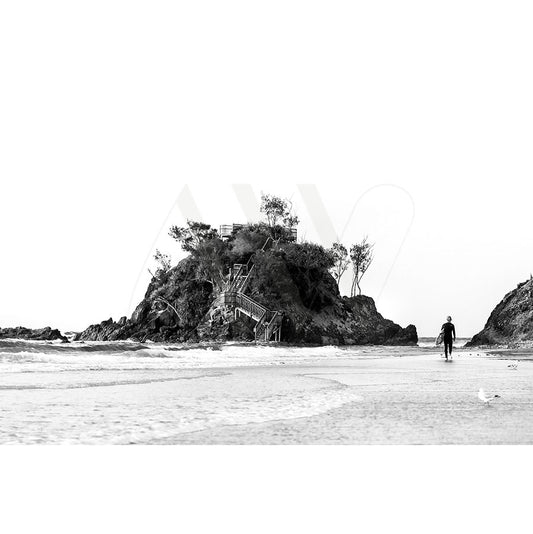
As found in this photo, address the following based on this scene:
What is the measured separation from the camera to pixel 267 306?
46.8 meters

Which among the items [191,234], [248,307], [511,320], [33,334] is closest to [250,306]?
[248,307]

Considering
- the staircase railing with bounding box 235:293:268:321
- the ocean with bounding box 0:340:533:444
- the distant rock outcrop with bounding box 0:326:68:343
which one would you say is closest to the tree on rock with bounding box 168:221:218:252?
the staircase railing with bounding box 235:293:268:321

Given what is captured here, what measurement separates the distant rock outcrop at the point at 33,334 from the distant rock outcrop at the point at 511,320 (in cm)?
2511

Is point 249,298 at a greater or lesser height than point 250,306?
greater

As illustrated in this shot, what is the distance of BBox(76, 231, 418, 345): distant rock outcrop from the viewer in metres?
46.6

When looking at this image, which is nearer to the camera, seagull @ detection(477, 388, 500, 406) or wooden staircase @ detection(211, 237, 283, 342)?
seagull @ detection(477, 388, 500, 406)

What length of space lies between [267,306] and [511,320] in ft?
54.1

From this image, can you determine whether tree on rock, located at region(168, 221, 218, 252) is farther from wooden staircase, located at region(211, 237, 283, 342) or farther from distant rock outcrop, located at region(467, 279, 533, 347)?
distant rock outcrop, located at region(467, 279, 533, 347)

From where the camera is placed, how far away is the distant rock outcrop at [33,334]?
1713 inches

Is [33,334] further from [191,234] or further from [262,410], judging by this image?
[262,410]

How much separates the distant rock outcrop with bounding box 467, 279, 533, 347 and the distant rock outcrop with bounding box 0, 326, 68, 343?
82.4ft
